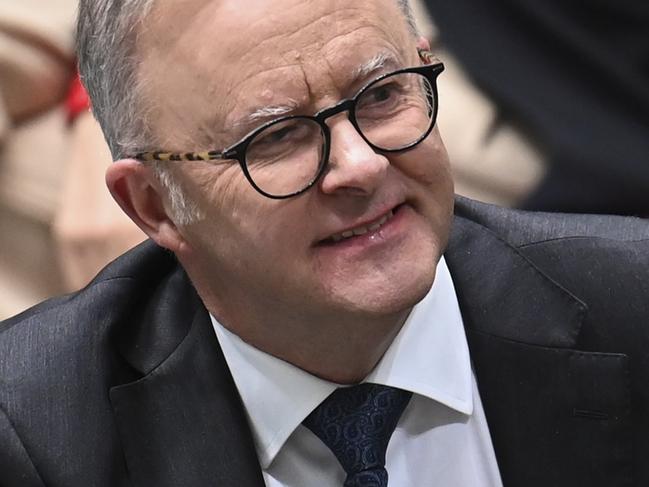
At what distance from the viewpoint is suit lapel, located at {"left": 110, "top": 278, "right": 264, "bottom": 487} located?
1.16 meters

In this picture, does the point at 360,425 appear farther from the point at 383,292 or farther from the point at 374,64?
the point at 374,64

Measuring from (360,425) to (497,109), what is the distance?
2.31 feet

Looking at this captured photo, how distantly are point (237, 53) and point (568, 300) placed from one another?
0.46m

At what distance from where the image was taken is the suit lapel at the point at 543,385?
116 cm

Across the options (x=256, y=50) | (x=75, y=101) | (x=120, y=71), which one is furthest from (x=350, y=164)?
(x=75, y=101)

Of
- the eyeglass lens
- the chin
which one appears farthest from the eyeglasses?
the chin

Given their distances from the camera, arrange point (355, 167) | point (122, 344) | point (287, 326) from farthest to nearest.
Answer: point (122, 344) < point (287, 326) < point (355, 167)

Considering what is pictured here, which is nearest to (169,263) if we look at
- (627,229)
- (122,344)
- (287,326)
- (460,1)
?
(122,344)

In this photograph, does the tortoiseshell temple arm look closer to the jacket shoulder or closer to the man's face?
the man's face

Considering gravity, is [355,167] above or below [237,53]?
below

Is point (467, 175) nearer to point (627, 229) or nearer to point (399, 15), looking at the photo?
point (627, 229)

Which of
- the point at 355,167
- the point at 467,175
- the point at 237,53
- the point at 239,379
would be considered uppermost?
the point at 237,53

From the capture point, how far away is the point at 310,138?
3.32 ft

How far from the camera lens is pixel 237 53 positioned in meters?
0.99
